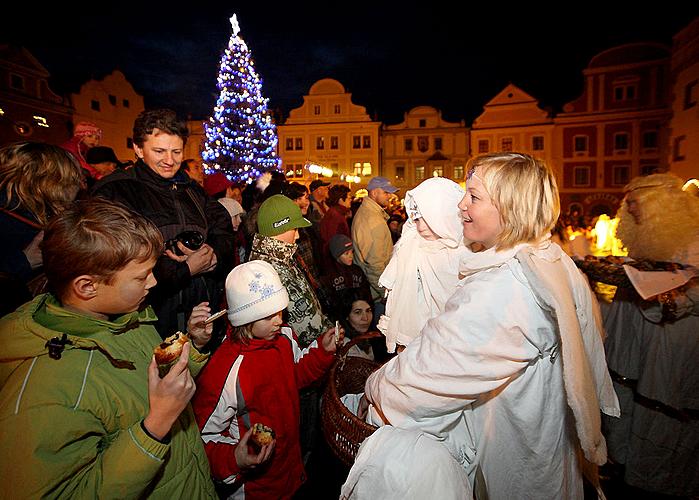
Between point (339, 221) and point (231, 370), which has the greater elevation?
point (339, 221)

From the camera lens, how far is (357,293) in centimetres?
532

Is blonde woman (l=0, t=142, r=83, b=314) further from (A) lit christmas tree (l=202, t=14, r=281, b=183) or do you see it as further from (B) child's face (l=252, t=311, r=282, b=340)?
(A) lit christmas tree (l=202, t=14, r=281, b=183)

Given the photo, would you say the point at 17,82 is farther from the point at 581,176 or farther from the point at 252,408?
the point at 581,176

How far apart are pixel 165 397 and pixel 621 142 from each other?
135ft

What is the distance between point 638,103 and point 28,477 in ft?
137

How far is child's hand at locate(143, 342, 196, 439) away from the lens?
1.38 meters

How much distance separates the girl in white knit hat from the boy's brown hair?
3.48 feet

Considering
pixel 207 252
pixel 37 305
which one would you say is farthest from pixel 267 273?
pixel 37 305

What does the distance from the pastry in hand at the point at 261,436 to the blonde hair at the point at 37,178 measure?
2.06 metres

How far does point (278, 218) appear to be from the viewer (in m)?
3.58

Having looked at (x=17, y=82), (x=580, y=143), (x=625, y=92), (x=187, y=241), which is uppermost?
(x=625, y=92)

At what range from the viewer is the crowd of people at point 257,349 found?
4.42ft

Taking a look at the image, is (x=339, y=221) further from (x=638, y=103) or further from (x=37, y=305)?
(x=638, y=103)

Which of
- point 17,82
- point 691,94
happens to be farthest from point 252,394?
point 17,82
